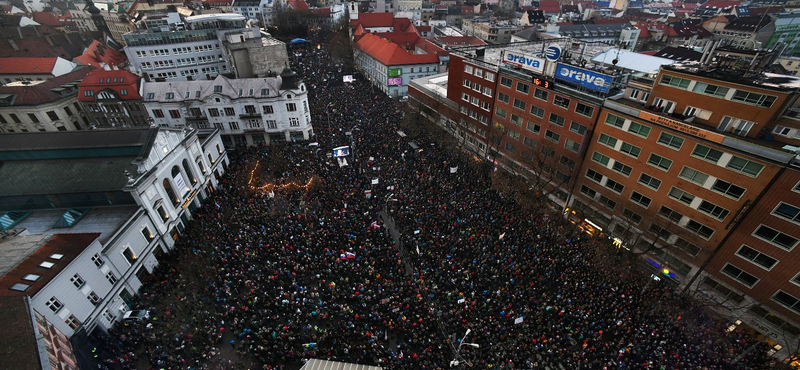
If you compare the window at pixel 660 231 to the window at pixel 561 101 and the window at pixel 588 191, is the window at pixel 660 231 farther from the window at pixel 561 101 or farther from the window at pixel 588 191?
the window at pixel 561 101

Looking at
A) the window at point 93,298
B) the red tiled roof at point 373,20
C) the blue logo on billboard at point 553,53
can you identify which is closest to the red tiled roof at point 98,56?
the red tiled roof at point 373,20

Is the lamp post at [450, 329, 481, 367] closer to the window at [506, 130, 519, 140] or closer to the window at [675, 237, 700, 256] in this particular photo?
the window at [675, 237, 700, 256]

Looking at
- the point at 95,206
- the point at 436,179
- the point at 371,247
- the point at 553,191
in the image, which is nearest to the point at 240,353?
the point at 371,247

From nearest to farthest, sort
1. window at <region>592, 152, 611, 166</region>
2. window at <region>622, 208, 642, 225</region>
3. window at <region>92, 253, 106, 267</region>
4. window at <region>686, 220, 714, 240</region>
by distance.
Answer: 1. window at <region>92, 253, 106, 267</region>
2. window at <region>686, 220, 714, 240</region>
3. window at <region>622, 208, 642, 225</region>
4. window at <region>592, 152, 611, 166</region>

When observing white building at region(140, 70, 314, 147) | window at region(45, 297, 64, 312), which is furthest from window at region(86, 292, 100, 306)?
white building at region(140, 70, 314, 147)

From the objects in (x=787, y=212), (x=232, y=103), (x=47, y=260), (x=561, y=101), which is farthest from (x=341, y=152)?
(x=787, y=212)

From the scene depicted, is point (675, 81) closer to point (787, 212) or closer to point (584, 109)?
point (584, 109)
